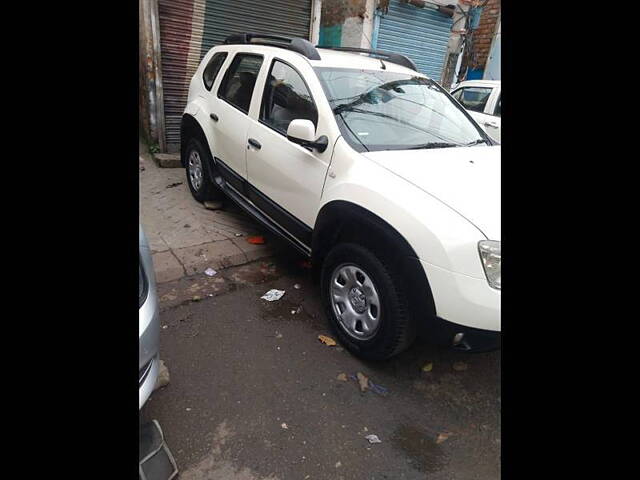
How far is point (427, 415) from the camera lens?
91.1 inches

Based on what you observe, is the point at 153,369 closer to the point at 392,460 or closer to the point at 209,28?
the point at 392,460

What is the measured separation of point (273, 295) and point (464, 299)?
1.67m

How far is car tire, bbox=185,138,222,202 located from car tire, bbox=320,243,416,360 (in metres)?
2.07

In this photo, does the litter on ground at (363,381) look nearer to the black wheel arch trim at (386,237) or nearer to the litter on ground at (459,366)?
the black wheel arch trim at (386,237)

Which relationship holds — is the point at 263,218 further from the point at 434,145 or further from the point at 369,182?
the point at 434,145

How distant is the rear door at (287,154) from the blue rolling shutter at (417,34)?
5377mm

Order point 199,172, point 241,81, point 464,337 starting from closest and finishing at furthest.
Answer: point 464,337 → point 241,81 → point 199,172

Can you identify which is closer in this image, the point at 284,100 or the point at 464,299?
the point at 464,299

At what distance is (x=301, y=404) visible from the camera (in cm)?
227

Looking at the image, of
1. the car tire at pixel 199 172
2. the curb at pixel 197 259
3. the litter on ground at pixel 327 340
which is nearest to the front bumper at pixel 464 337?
the litter on ground at pixel 327 340

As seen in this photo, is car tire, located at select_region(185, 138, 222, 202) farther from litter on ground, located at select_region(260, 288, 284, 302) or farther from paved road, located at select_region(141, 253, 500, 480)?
paved road, located at select_region(141, 253, 500, 480)

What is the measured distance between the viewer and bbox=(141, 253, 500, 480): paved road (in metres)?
1.97

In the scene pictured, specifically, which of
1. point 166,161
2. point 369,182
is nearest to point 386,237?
point 369,182
